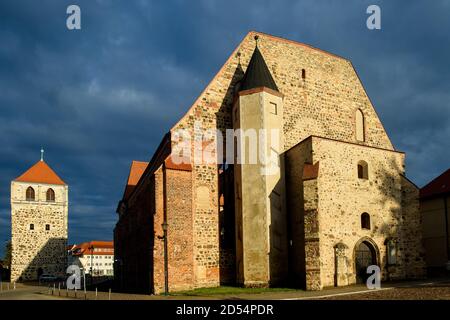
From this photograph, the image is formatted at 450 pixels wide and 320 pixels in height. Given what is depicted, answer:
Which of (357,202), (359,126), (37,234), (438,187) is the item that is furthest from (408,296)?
(37,234)

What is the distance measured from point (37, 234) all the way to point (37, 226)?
109 cm

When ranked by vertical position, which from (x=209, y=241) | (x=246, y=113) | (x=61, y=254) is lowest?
(x=61, y=254)

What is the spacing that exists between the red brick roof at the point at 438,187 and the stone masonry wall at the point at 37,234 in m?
46.2

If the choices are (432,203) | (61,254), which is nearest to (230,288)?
(432,203)

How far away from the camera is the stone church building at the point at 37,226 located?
56688mm

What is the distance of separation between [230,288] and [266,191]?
523cm

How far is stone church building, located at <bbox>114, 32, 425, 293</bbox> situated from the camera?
21688 millimetres

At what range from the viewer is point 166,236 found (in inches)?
822

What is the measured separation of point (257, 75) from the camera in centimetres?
2441

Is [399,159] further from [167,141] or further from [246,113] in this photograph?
[167,141]

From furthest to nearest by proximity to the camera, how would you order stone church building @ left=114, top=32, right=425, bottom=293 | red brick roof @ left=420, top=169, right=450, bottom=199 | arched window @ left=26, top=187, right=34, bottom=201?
arched window @ left=26, top=187, right=34, bottom=201
red brick roof @ left=420, top=169, right=450, bottom=199
stone church building @ left=114, top=32, right=425, bottom=293

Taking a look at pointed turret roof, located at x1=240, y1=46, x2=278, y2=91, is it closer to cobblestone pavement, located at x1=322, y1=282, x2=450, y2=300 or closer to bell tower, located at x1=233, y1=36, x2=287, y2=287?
bell tower, located at x1=233, y1=36, x2=287, y2=287

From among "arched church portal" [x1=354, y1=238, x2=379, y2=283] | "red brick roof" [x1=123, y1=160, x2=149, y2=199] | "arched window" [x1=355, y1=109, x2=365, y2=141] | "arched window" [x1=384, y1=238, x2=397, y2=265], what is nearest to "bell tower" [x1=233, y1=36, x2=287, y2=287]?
"arched church portal" [x1=354, y1=238, x2=379, y2=283]

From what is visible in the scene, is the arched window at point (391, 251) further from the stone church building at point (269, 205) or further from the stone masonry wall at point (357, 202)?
the stone masonry wall at point (357, 202)
